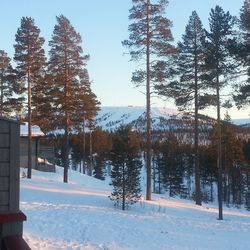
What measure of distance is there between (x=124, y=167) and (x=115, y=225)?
6.20 meters

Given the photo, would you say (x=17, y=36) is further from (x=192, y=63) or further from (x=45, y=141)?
(x=45, y=141)

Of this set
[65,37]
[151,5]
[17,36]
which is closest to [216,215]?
[151,5]

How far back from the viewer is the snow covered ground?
14539 mm

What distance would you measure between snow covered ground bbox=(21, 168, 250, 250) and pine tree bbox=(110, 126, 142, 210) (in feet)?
3.08

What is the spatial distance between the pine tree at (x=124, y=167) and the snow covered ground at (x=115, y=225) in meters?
0.94

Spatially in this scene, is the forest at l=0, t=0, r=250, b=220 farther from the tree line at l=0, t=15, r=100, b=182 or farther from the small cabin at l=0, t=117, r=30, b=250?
the small cabin at l=0, t=117, r=30, b=250

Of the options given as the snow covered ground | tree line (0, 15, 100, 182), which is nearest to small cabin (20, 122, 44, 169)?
tree line (0, 15, 100, 182)

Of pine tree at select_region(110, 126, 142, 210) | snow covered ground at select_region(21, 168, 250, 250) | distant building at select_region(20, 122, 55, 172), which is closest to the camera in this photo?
snow covered ground at select_region(21, 168, 250, 250)

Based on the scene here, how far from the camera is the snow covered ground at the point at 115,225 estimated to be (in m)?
14.5

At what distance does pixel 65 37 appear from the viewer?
35844 millimetres

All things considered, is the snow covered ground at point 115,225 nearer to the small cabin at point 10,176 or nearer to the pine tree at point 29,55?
the small cabin at point 10,176

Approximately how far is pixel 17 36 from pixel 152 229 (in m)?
22.5

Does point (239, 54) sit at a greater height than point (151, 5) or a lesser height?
lesser

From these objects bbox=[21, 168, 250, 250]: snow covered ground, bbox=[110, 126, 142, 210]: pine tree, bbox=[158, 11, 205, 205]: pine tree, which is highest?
bbox=[158, 11, 205, 205]: pine tree
